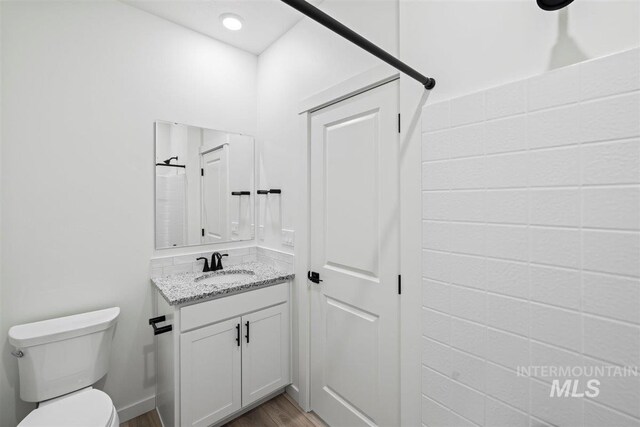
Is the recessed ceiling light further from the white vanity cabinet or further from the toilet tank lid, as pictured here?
the toilet tank lid

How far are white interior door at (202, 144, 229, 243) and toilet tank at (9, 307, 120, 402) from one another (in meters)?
0.85

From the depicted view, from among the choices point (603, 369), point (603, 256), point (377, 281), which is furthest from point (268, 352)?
point (603, 256)

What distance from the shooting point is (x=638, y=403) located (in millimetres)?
685

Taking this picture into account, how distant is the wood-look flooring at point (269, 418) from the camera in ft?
5.79

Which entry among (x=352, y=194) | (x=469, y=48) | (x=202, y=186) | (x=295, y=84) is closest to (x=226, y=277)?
(x=202, y=186)

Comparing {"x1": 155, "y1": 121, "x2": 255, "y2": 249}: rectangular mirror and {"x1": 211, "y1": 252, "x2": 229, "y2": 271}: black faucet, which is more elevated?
{"x1": 155, "y1": 121, "x2": 255, "y2": 249}: rectangular mirror

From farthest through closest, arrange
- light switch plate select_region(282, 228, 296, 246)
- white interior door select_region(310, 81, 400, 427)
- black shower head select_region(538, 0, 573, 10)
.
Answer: light switch plate select_region(282, 228, 296, 246), white interior door select_region(310, 81, 400, 427), black shower head select_region(538, 0, 573, 10)

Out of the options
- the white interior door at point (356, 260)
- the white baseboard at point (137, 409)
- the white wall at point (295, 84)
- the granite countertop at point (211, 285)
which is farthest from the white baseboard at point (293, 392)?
the white baseboard at point (137, 409)

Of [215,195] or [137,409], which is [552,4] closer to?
[215,195]

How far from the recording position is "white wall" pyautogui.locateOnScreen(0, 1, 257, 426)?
1.50m

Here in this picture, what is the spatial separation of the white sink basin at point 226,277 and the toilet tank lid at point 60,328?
1.79 feet

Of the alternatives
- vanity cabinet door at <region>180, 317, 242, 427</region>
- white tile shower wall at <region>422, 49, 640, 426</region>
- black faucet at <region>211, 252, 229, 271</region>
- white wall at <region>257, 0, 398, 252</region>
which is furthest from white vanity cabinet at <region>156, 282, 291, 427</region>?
white tile shower wall at <region>422, 49, 640, 426</region>

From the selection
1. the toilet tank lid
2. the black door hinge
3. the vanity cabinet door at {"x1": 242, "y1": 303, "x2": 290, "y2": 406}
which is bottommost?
the vanity cabinet door at {"x1": 242, "y1": 303, "x2": 290, "y2": 406}

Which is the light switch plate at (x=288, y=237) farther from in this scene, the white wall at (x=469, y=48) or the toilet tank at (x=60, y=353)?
the toilet tank at (x=60, y=353)
